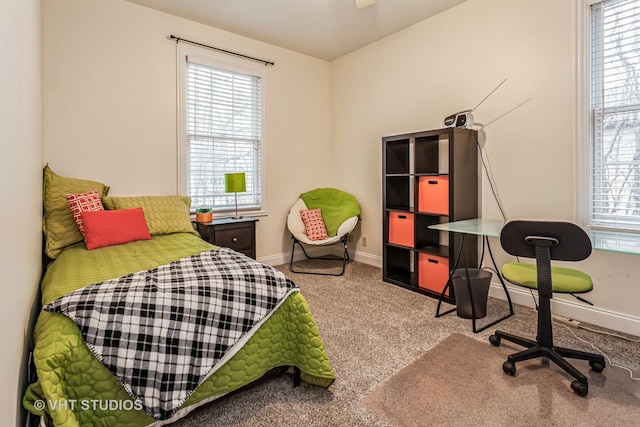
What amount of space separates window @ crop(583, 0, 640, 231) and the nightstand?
297cm

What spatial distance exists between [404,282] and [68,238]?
9.63 ft

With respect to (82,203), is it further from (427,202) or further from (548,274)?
(548,274)

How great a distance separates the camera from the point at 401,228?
3.39 metres

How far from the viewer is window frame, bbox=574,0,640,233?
2.40 metres

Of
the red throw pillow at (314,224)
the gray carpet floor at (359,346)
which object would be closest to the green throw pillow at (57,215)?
the gray carpet floor at (359,346)

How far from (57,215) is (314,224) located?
8.22ft

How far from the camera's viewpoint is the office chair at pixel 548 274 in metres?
1.64

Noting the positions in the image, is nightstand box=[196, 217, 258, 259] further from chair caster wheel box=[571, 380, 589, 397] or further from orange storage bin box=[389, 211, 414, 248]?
chair caster wheel box=[571, 380, 589, 397]

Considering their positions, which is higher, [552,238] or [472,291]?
[552,238]

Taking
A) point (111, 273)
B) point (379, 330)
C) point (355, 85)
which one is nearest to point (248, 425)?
point (111, 273)

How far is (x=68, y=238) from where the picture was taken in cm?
247

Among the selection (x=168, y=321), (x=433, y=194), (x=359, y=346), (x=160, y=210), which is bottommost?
(x=359, y=346)

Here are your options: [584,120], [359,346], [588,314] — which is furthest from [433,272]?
[584,120]

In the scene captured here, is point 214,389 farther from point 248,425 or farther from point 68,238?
point 68,238
